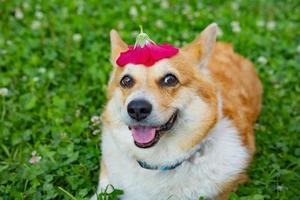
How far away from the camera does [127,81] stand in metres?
3.94

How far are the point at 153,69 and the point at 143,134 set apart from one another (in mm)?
430

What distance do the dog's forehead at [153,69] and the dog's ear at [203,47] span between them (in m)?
0.28

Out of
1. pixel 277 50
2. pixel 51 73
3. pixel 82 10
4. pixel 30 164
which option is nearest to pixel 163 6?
pixel 82 10

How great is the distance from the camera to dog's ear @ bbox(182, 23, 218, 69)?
4125mm

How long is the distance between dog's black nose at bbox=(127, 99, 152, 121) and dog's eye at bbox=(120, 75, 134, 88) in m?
0.28

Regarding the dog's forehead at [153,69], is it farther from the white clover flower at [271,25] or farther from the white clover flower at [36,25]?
the white clover flower at [271,25]

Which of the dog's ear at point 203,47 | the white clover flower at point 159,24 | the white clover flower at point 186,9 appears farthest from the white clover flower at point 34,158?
the white clover flower at point 186,9

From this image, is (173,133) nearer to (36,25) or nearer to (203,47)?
(203,47)

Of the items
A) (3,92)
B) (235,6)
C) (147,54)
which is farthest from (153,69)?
(235,6)

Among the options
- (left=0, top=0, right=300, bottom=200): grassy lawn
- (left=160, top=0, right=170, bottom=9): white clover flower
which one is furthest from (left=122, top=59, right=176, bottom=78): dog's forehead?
(left=160, top=0, right=170, bottom=9): white clover flower

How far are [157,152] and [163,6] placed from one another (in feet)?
11.7

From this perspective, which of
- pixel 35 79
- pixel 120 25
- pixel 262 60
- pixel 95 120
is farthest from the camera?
pixel 120 25

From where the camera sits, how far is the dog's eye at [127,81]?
3.91 metres

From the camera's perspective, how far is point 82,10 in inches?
276
